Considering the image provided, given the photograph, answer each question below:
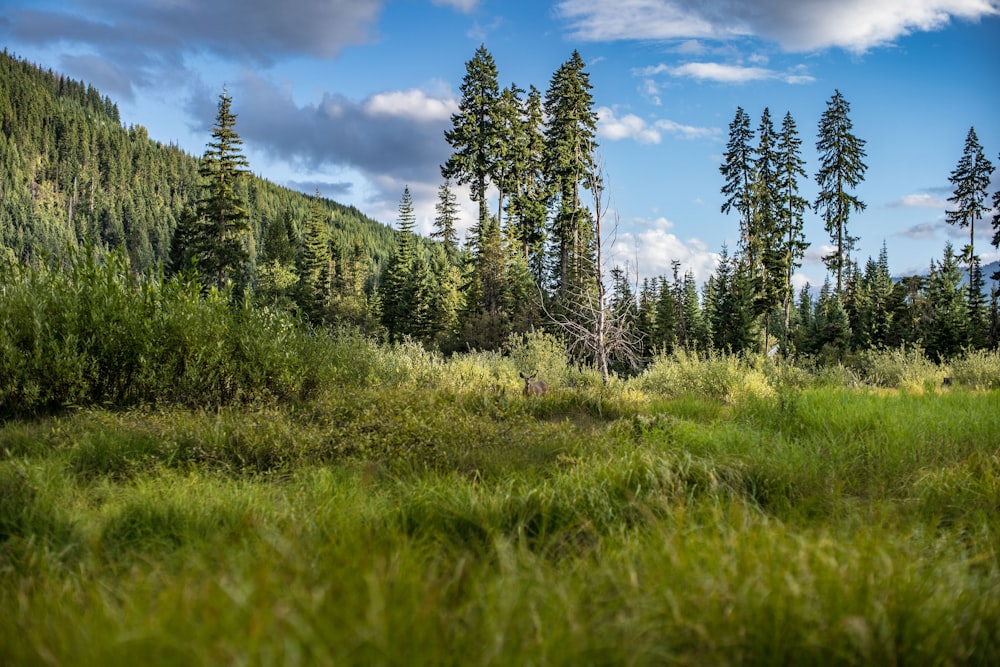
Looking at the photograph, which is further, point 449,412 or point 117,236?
point 117,236

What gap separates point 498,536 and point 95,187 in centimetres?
17868

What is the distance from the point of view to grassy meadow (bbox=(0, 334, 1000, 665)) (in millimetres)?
1504

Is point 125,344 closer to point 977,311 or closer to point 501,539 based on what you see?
point 501,539

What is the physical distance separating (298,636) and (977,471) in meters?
4.97

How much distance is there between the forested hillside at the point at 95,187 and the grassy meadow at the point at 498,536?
363 ft

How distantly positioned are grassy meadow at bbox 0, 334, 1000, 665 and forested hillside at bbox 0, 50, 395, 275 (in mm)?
110494

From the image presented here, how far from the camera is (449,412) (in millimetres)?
7020

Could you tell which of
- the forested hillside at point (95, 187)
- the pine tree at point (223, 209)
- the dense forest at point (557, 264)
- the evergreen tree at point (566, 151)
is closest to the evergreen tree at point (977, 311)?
the dense forest at point (557, 264)

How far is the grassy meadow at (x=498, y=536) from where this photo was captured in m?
1.50

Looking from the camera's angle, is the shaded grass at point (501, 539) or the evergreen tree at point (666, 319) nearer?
the shaded grass at point (501, 539)

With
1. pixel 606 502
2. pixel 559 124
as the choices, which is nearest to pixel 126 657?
pixel 606 502

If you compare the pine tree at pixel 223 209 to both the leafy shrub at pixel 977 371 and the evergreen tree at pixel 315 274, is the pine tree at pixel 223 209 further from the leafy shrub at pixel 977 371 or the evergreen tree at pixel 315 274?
the leafy shrub at pixel 977 371

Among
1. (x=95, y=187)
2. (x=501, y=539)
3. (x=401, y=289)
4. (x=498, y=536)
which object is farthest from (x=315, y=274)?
(x=95, y=187)

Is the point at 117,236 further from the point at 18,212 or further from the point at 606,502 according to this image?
the point at 606,502
